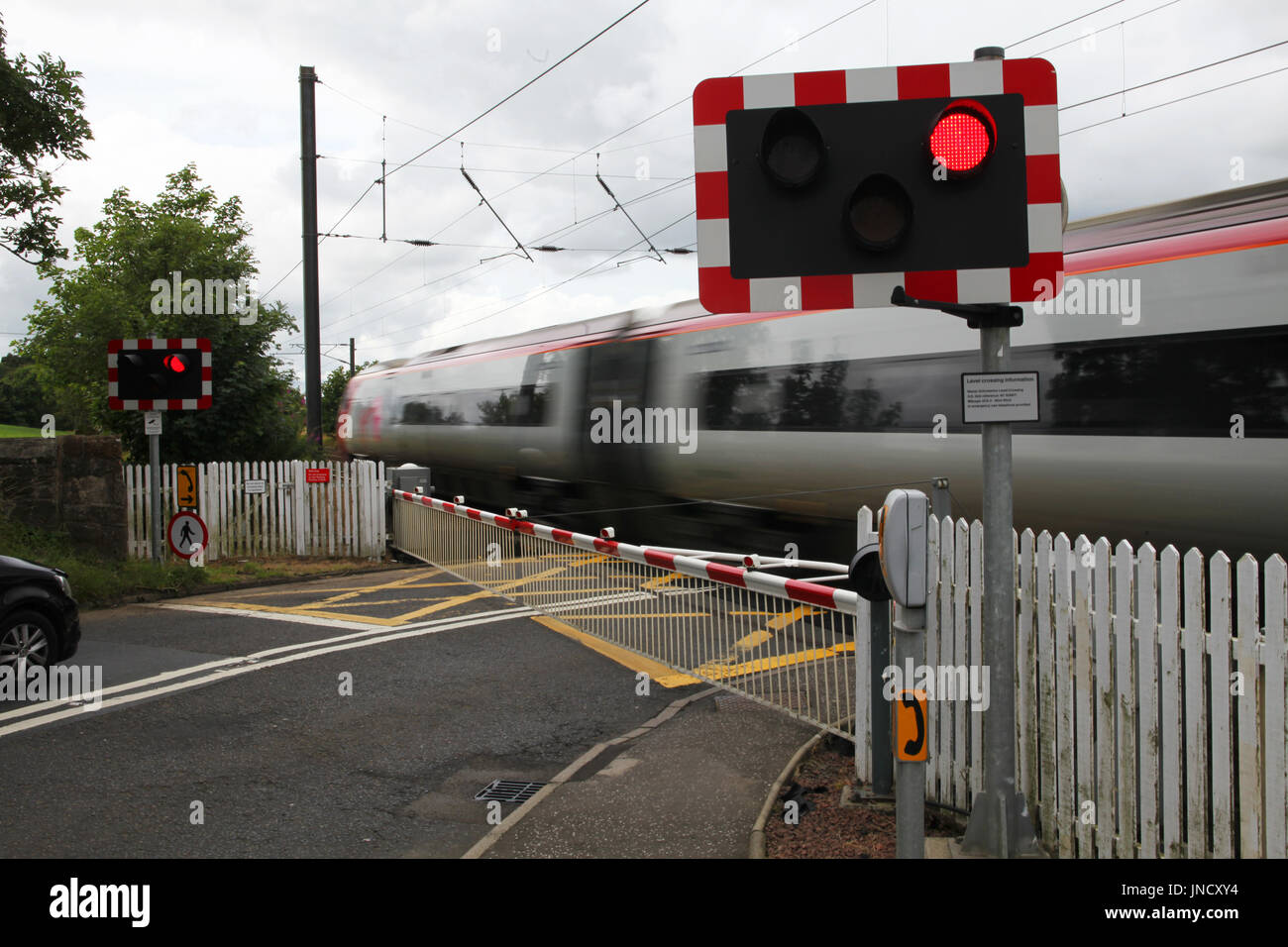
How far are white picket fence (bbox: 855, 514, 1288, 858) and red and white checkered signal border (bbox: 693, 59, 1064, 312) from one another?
115 centimetres

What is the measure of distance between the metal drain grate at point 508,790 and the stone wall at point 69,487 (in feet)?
30.3

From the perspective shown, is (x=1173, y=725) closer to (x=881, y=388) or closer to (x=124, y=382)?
(x=881, y=388)

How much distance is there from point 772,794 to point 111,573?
10.1m

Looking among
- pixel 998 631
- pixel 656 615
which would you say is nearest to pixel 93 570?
pixel 656 615

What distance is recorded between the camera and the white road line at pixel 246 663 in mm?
7047

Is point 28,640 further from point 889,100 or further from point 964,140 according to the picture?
point 964,140

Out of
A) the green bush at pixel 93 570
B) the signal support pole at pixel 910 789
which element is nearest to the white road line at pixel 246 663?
the green bush at pixel 93 570

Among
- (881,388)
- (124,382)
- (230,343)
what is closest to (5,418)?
(230,343)

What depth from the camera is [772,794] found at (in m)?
5.07

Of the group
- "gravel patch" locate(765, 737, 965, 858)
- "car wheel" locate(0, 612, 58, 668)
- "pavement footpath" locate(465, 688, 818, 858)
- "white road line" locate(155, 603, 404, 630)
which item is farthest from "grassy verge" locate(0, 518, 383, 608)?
"gravel patch" locate(765, 737, 965, 858)

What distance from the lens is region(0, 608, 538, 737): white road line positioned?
7.05 meters

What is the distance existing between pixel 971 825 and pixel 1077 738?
0.57 m

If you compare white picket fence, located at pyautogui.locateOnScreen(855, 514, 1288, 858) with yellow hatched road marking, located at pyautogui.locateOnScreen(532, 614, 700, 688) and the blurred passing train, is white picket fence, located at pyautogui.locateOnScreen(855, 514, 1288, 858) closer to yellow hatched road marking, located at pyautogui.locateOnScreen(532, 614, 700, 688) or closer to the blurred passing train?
yellow hatched road marking, located at pyautogui.locateOnScreen(532, 614, 700, 688)

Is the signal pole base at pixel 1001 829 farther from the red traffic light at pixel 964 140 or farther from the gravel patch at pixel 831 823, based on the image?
the red traffic light at pixel 964 140
